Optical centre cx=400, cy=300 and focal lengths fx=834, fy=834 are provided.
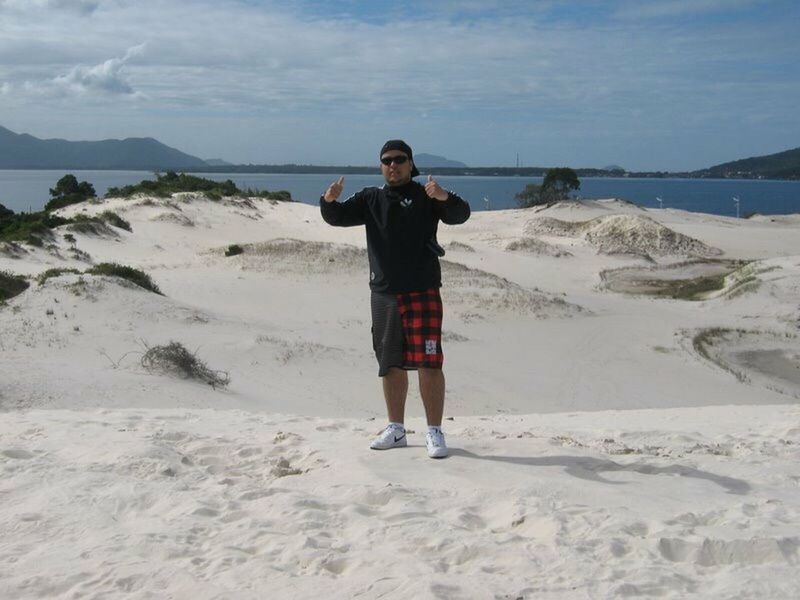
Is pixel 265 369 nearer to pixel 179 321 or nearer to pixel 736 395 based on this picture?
pixel 179 321

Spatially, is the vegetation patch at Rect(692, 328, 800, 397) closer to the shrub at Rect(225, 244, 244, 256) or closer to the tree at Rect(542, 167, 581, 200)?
the shrub at Rect(225, 244, 244, 256)

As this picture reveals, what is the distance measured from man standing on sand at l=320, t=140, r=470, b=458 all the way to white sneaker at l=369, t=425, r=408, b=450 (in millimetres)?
285

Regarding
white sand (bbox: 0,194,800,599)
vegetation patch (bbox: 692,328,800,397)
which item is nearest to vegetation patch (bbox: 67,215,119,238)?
white sand (bbox: 0,194,800,599)

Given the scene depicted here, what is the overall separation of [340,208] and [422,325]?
2.94 feet

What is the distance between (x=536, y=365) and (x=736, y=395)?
3.31 metres

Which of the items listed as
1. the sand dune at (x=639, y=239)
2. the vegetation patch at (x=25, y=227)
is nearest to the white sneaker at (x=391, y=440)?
the vegetation patch at (x=25, y=227)

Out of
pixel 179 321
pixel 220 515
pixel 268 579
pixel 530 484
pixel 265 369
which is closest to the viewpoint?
pixel 268 579

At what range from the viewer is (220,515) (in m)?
4.14

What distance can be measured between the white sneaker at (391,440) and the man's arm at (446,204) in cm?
141

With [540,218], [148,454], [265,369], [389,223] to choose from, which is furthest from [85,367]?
[540,218]

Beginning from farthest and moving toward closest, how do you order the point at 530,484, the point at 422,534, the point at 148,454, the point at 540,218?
the point at 540,218
the point at 148,454
the point at 530,484
the point at 422,534

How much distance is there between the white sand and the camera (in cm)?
344

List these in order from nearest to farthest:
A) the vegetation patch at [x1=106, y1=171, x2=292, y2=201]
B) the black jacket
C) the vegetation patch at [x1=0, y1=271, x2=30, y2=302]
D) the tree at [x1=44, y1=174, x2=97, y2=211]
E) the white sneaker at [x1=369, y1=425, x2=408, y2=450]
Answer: the black jacket, the white sneaker at [x1=369, y1=425, x2=408, y2=450], the vegetation patch at [x1=0, y1=271, x2=30, y2=302], the vegetation patch at [x1=106, y1=171, x2=292, y2=201], the tree at [x1=44, y1=174, x2=97, y2=211]

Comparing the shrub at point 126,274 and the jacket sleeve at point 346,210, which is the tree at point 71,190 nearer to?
the shrub at point 126,274
